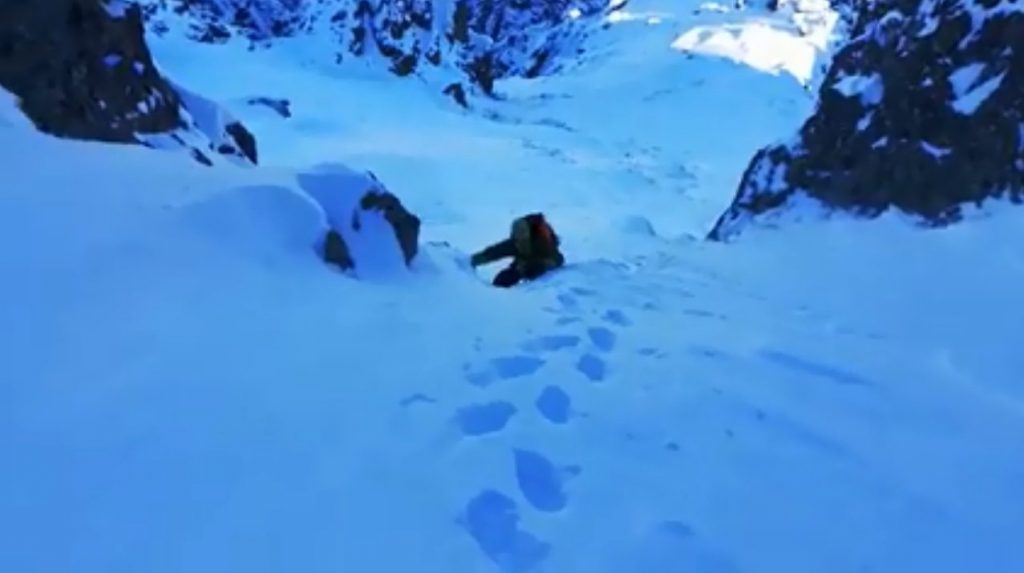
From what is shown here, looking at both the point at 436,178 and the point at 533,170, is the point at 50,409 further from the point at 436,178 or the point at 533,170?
the point at 533,170

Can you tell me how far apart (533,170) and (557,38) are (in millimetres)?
21812

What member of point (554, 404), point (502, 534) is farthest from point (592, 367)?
Result: point (502, 534)

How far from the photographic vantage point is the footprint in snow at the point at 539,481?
3.19 meters

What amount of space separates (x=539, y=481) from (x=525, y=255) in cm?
447

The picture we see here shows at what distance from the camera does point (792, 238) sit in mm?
8734

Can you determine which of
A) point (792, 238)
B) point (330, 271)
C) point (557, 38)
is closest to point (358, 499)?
point (330, 271)

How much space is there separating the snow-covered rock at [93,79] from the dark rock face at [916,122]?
5.07 m

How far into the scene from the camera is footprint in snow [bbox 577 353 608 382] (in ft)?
14.4

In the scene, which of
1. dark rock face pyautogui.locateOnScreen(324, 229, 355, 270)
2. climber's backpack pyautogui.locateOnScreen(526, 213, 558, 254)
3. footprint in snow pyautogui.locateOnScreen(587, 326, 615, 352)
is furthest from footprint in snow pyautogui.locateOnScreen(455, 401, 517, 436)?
climber's backpack pyautogui.locateOnScreen(526, 213, 558, 254)

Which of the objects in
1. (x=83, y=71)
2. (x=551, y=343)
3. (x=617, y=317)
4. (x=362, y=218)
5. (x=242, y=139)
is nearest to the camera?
(x=551, y=343)

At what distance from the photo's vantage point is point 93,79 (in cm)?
671

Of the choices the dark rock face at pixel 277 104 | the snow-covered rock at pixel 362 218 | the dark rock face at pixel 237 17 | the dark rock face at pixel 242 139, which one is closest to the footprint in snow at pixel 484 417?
the snow-covered rock at pixel 362 218

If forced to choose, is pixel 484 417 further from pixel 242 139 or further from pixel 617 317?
pixel 242 139

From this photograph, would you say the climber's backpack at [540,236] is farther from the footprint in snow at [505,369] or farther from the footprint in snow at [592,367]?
the footprint in snow at [505,369]
